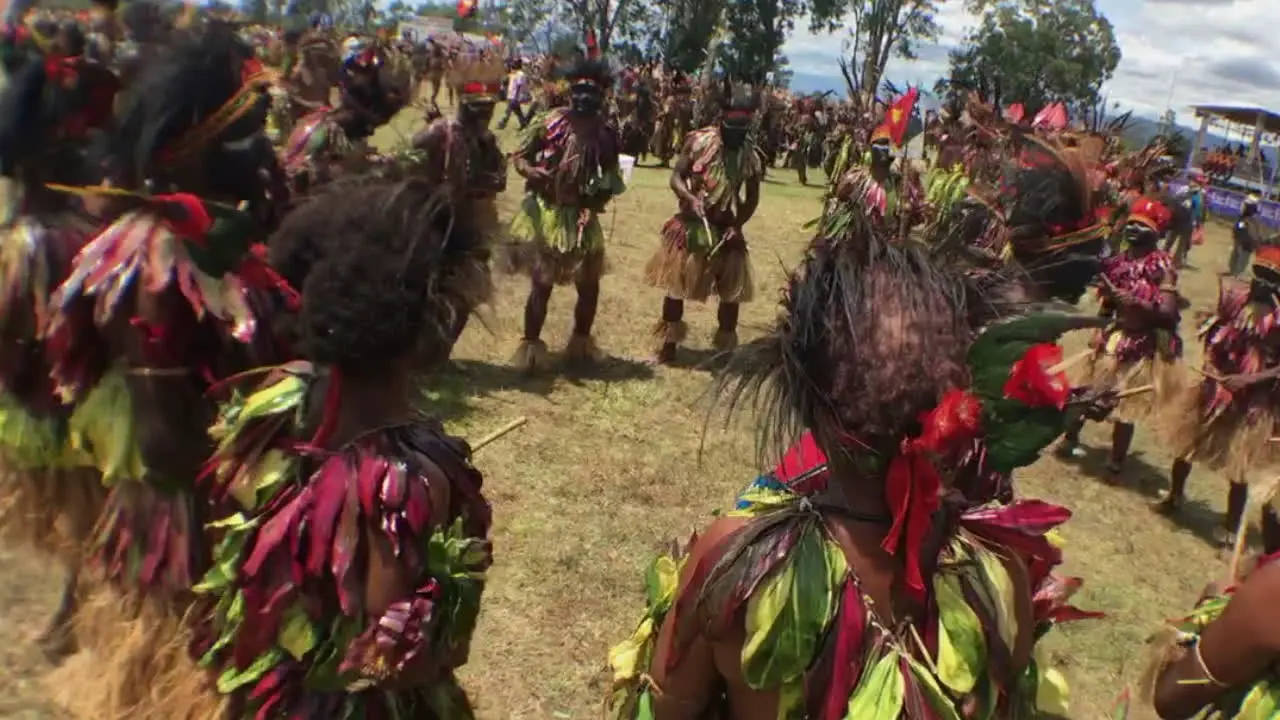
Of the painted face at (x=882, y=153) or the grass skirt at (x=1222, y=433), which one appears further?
the painted face at (x=882, y=153)

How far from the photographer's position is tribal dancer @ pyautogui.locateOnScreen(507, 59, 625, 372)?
6.94 m

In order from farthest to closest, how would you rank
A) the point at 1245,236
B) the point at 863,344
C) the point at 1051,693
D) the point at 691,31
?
the point at 691,31
the point at 1245,236
the point at 1051,693
the point at 863,344

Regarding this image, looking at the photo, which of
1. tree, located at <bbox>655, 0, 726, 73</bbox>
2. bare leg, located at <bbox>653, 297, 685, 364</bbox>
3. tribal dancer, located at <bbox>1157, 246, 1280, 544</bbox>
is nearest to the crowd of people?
tribal dancer, located at <bbox>1157, 246, 1280, 544</bbox>

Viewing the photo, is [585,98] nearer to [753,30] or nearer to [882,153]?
[882,153]

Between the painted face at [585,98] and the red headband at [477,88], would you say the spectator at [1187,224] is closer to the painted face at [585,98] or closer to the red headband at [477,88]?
the painted face at [585,98]

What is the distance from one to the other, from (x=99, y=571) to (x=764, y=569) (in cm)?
218

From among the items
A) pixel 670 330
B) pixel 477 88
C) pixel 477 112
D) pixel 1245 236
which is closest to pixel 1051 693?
pixel 477 112

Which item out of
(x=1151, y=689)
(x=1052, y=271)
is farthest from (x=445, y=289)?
(x=1052, y=271)

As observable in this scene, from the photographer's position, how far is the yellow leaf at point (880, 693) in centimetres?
170

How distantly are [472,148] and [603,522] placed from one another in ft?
7.08

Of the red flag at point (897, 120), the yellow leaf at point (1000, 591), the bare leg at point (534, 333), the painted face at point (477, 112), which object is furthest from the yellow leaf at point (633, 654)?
the red flag at point (897, 120)

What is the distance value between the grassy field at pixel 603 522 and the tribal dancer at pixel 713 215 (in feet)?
2.42

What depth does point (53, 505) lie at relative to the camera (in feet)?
10.3

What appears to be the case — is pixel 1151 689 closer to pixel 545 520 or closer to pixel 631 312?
pixel 545 520
